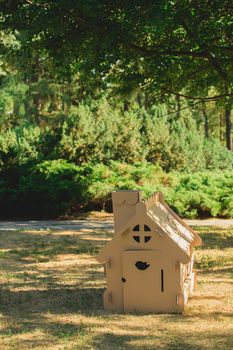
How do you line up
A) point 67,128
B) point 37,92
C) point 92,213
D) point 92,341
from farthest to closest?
point 37,92, point 67,128, point 92,213, point 92,341

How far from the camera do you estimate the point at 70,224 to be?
47.8 ft

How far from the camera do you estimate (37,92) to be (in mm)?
32125

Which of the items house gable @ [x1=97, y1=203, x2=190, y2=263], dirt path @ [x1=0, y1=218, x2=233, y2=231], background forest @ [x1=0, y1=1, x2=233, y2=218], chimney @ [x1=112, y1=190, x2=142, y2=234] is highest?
background forest @ [x1=0, y1=1, x2=233, y2=218]

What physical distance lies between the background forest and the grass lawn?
3802 millimetres

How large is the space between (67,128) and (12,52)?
24.0 feet

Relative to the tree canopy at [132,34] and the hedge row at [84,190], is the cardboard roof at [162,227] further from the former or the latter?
the hedge row at [84,190]

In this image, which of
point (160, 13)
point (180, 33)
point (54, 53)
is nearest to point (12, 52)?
point (54, 53)

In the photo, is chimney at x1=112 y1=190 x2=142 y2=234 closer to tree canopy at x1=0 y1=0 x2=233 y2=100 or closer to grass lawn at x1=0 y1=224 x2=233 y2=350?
grass lawn at x1=0 y1=224 x2=233 y2=350

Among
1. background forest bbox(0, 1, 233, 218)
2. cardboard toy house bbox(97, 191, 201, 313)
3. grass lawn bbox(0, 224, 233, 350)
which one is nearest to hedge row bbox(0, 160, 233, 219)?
background forest bbox(0, 1, 233, 218)

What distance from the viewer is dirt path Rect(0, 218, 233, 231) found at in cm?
1390

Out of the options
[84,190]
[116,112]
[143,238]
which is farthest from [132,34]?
[116,112]

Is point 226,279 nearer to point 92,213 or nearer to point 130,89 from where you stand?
point 130,89

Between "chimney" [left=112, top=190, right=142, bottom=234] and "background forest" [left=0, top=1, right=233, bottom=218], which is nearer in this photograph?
"chimney" [left=112, top=190, right=142, bottom=234]

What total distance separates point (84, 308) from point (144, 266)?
40.6 inches
